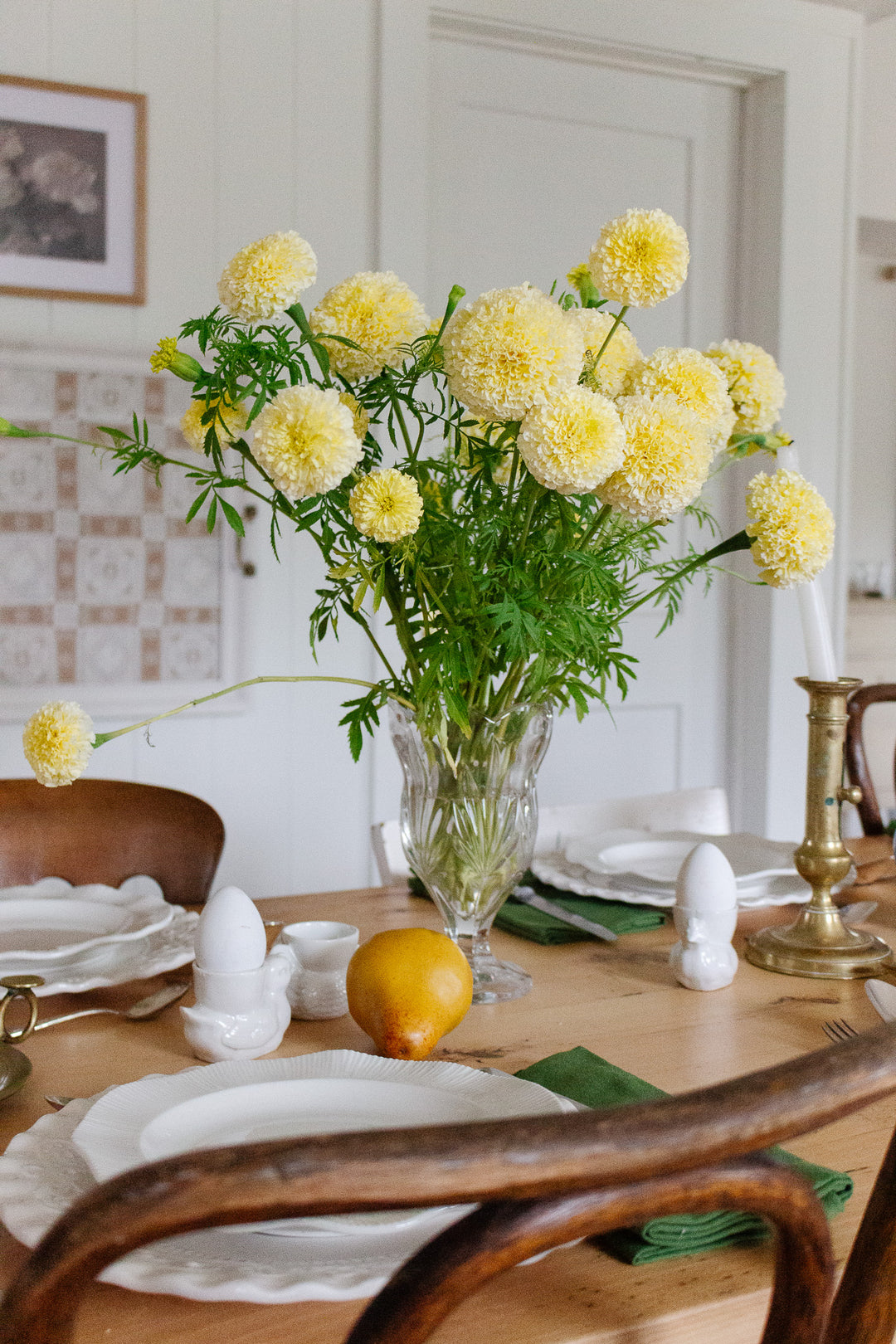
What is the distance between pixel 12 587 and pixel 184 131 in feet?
3.31

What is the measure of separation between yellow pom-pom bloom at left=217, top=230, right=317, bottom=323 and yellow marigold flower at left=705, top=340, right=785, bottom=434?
39 cm

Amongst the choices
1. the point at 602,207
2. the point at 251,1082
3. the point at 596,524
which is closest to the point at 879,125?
the point at 602,207

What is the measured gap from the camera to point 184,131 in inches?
100

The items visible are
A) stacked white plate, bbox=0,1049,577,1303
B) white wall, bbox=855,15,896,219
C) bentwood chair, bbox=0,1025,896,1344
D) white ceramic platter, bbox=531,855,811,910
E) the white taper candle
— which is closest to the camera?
bentwood chair, bbox=0,1025,896,1344

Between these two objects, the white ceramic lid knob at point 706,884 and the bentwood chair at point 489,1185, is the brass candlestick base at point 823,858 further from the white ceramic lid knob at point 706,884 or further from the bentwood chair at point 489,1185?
the bentwood chair at point 489,1185

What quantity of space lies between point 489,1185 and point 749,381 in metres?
0.92

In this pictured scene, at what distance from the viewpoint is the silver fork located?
1017 mm

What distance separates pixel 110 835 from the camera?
165 centimetres

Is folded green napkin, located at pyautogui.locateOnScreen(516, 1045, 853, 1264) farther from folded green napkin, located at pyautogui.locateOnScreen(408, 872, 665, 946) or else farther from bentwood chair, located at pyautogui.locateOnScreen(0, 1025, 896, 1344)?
folded green napkin, located at pyautogui.locateOnScreen(408, 872, 665, 946)

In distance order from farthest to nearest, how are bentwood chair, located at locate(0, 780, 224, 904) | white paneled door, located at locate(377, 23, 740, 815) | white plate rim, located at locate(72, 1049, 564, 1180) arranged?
1. white paneled door, located at locate(377, 23, 740, 815)
2. bentwood chair, located at locate(0, 780, 224, 904)
3. white plate rim, located at locate(72, 1049, 564, 1180)

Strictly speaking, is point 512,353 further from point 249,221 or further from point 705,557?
point 249,221

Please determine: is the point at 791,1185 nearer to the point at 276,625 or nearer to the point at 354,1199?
the point at 354,1199

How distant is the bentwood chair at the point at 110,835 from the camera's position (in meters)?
1.63

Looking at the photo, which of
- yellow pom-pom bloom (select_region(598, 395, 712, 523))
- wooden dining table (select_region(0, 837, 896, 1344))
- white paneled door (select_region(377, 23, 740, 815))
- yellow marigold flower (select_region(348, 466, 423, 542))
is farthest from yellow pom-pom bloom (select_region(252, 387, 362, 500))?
white paneled door (select_region(377, 23, 740, 815))
